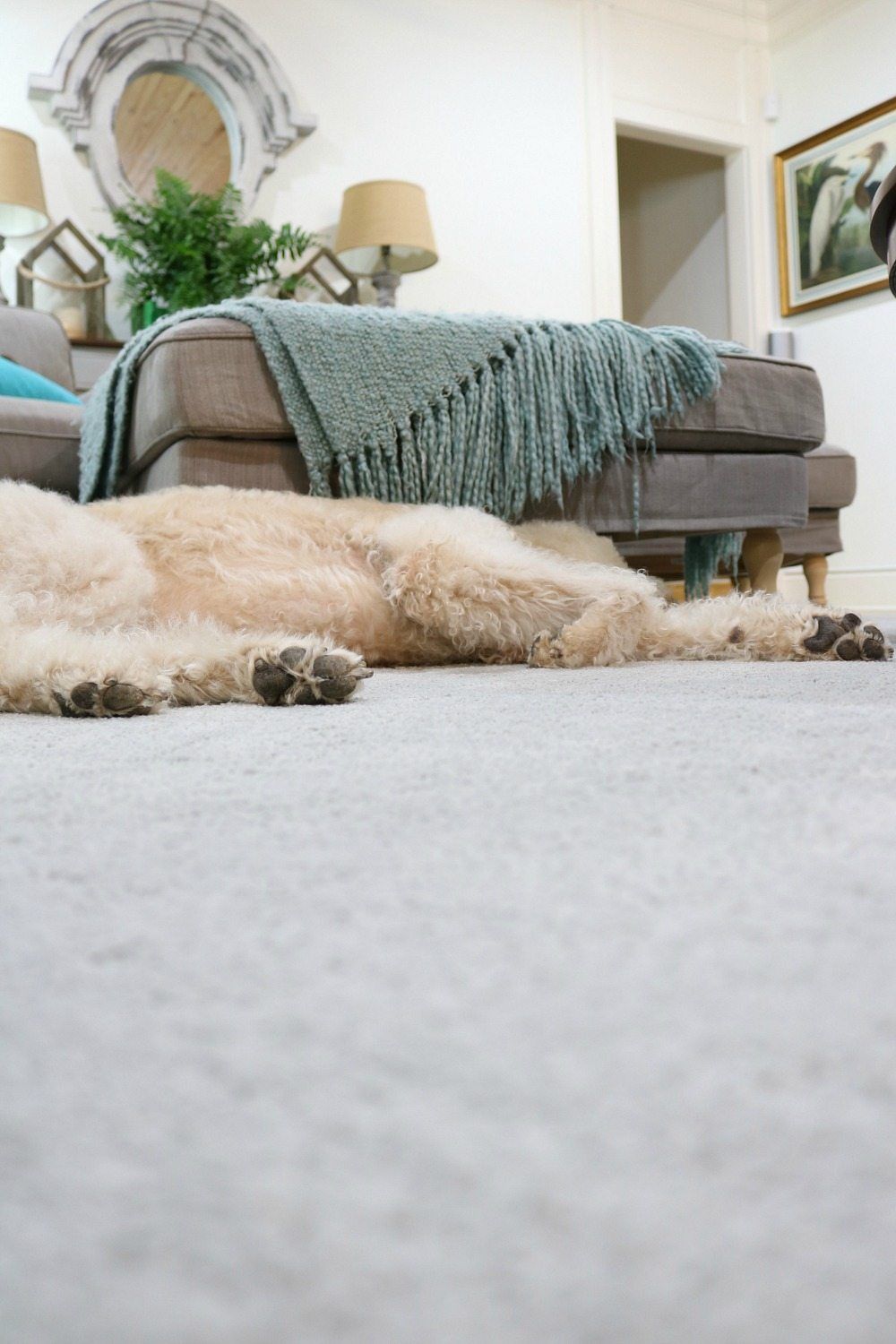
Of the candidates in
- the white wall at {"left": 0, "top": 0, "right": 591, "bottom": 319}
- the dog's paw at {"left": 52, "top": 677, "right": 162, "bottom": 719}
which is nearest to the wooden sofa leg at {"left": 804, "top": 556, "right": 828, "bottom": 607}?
the white wall at {"left": 0, "top": 0, "right": 591, "bottom": 319}

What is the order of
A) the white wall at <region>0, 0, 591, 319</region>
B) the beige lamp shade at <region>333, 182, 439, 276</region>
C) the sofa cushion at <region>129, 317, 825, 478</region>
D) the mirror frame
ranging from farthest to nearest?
the white wall at <region>0, 0, 591, 319</region>
the beige lamp shade at <region>333, 182, 439, 276</region>
the mirror frame
the sofa cushion at <region>129, 317, 825, 478</region>

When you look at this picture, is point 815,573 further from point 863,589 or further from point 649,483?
point 649,483

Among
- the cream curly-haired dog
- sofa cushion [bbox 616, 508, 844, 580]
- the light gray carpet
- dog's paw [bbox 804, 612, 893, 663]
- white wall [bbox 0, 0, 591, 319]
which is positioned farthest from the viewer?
white wall [bbox 0, 0, 591, 319]

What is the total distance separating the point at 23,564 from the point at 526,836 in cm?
117

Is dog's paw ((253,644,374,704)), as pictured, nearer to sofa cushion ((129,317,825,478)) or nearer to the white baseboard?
sofa cushion ((129,317,825,478))

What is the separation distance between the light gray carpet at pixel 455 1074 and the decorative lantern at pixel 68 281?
4762mm

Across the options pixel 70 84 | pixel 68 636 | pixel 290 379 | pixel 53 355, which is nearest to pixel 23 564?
pixel 68 636

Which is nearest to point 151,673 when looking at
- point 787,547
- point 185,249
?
point 787,547

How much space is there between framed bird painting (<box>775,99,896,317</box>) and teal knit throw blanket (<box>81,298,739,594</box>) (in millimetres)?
4698

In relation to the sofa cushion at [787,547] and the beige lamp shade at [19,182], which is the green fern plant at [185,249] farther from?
the sofa cushion at [787,547]

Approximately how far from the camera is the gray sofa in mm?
2170

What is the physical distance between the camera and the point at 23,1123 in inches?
11.3

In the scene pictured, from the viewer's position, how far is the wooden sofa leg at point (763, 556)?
9.20 ft

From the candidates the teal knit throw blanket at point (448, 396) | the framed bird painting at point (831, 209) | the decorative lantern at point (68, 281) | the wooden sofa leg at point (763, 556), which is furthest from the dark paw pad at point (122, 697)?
the framed bird painting at point (831, 209)
